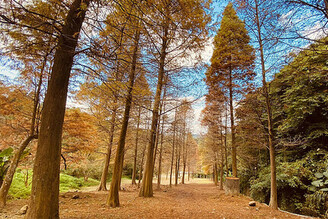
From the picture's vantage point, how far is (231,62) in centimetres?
878

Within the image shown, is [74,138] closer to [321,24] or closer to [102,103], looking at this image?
[102,103]

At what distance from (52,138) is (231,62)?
29.5 feet

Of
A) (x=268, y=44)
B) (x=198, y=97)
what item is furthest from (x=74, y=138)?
(x=268, y=44)

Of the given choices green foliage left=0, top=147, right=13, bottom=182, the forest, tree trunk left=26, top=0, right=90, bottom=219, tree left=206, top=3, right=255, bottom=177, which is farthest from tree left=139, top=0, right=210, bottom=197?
green foliage left=0, top=147, right=13, bottom=182

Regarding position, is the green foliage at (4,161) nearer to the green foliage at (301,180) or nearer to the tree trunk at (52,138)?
the tree trunk at (52,138)

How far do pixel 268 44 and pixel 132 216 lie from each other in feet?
18.8

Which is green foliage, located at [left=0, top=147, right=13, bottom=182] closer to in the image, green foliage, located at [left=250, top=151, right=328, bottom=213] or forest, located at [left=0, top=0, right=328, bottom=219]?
forest, located at [left=0, top=0, right=328, bottom=219]

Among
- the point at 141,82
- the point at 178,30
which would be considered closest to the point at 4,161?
the point at 141,82

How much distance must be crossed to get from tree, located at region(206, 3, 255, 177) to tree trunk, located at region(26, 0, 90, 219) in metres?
7.91

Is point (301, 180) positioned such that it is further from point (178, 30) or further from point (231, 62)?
point (178, 30)

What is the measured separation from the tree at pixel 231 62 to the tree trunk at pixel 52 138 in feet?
25.9

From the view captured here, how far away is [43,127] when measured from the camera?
2.94 metres

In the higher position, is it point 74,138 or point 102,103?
point 102,103

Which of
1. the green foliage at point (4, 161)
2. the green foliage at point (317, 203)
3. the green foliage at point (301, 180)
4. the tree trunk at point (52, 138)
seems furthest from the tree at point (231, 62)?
the green foliage at point (4, 161)
